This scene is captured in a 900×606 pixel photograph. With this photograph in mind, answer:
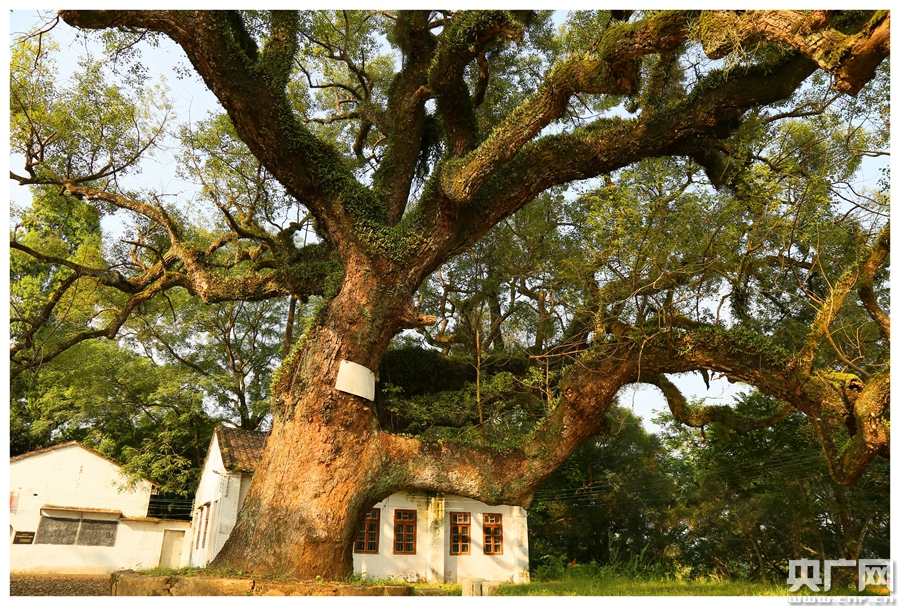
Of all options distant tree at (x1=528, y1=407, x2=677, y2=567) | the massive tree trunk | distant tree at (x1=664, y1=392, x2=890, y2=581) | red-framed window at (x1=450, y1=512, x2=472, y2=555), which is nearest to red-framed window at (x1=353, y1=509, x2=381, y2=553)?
red-framed window at (x1=450, y1=512, x2=472, y2=555)

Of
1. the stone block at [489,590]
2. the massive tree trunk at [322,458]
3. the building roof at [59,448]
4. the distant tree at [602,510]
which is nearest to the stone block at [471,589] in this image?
the stone block at [489,590]

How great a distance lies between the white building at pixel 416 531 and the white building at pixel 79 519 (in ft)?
13.3

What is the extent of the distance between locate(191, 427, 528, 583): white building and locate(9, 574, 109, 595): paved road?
2.65 meters

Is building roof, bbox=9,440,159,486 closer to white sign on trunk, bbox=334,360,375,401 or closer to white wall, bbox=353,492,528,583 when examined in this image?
white wall, bbox=353,492,528,583

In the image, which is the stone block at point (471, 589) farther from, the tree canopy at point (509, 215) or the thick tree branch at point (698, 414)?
the thick tree branch at point (698, 414)

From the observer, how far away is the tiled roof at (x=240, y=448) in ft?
50.1

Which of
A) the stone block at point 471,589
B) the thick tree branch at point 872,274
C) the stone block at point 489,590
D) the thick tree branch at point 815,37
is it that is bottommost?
the stone block at point 489,590

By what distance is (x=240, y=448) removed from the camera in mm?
16281

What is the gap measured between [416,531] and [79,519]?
11.4m

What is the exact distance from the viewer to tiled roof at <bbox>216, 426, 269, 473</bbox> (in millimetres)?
15281

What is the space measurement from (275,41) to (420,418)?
638 centimetres

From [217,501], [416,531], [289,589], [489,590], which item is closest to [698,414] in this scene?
[489,590]

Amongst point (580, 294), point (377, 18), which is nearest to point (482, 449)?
point (580, 294)

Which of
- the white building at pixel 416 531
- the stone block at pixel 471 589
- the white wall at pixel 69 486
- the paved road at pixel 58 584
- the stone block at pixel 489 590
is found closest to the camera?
the stone block at pixel 471 589
